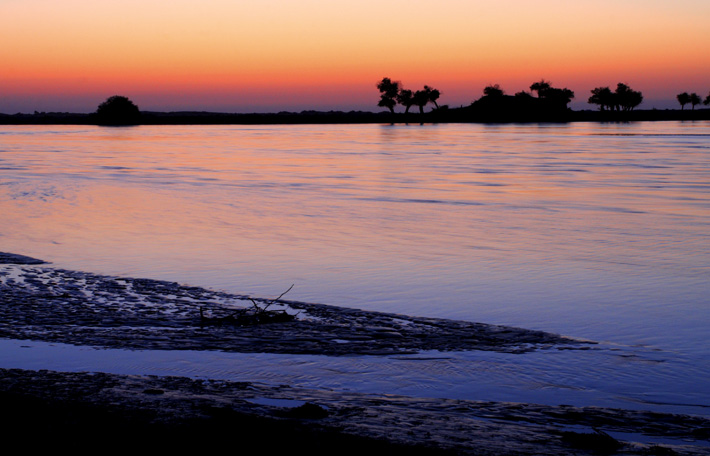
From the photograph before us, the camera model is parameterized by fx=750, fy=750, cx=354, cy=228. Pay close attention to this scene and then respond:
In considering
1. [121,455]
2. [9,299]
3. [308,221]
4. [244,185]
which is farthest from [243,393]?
[244,185]

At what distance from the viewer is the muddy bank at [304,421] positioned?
400cm

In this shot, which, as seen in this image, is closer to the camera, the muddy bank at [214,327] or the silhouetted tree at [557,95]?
the muddy bank at [214,327]

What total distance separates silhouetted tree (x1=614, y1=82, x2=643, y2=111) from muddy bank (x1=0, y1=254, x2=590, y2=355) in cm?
19338

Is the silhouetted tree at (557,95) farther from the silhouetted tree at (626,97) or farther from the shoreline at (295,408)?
the shoreline at (295,408)

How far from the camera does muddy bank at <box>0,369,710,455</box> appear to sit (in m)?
4.00

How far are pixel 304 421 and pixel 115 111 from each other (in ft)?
539

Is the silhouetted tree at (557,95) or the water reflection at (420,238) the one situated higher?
the silhouetted tree at (557,95)

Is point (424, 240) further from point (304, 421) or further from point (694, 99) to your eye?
point (694, 99)

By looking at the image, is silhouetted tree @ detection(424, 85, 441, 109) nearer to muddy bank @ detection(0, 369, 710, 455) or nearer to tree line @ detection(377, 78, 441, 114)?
tree line @ detection(377, 78, 441, 114)

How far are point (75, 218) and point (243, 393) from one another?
491 inches

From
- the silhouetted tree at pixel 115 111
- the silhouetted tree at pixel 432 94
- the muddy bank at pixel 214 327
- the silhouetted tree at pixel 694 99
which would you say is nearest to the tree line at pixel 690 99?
the silhouetted tree at pixel 694 99

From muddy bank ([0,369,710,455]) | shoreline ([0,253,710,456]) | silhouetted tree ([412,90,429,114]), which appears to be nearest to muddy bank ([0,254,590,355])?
shoreline ([0,253,710,456])

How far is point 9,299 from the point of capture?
802 cm

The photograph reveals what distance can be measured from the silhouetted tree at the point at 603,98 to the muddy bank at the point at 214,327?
194864 mm
